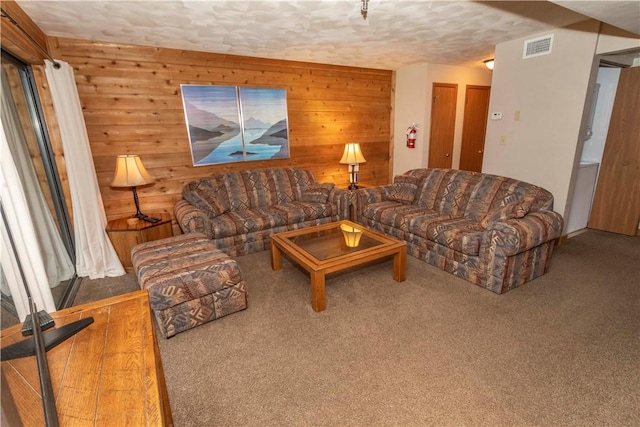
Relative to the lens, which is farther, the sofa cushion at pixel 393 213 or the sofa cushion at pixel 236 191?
the sofa cushion at pixel 236 191

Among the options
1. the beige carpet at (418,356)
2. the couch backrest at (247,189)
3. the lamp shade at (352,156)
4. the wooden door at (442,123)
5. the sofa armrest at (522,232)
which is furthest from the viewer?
the wooden door at (442,123)

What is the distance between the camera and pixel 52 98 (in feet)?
8.92

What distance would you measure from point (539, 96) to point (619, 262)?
1865 mm

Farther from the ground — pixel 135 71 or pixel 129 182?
pixel 135 71

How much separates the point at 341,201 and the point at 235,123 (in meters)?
1.69

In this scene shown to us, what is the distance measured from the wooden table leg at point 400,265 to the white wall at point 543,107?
202 cm

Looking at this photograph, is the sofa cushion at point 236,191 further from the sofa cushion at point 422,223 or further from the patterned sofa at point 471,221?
the sofa cushion at point 422,223

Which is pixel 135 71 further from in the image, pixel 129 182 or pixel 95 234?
pixel 95 234

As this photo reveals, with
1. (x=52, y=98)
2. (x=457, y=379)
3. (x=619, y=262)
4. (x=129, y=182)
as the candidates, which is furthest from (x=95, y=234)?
(x=619, y=262)

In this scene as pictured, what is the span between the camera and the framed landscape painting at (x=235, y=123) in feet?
12.2

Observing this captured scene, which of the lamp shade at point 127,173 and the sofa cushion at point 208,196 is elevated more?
the lamp shade at point 127,173

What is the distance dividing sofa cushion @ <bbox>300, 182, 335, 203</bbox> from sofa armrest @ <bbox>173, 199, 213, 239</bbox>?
1323mm

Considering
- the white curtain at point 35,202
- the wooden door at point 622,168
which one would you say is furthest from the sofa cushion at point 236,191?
the wooden door at point 622,168

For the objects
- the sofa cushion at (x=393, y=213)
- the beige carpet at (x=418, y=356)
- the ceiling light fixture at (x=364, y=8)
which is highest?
Result: the ceiling light fixture at (x=364, y=8)
